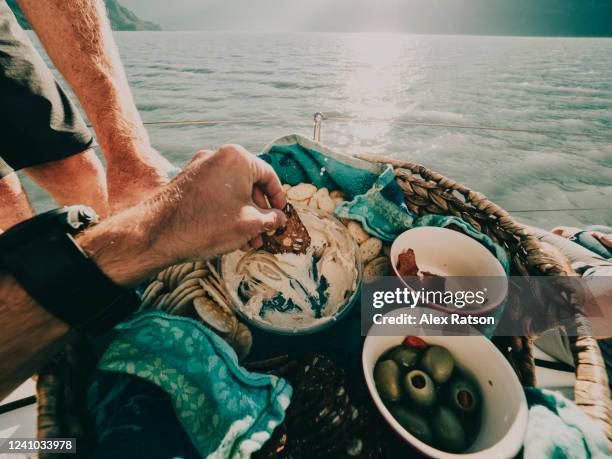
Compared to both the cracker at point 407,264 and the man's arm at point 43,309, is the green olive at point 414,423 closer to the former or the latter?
the cracker at point 407,264

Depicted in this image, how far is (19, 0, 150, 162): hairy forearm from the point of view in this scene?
0.96 metres

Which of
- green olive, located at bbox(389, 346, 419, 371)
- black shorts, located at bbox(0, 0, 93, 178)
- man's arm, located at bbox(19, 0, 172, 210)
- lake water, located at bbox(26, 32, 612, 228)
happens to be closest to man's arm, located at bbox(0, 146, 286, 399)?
man's arm, located at bbox(19, 0, 172, 210)

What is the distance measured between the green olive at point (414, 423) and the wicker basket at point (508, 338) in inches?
11.4

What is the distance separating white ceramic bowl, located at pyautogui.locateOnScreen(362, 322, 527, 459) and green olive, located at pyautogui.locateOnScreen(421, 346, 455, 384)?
0.03m

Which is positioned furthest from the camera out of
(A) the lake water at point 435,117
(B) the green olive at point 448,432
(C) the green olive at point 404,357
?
(A) the lake water at point 435,117

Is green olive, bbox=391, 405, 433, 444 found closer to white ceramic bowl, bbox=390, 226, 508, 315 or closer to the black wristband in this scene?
white ceramic bowl, bbox=390, 226, 508, 315

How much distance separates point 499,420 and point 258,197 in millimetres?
700

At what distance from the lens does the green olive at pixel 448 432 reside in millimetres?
625

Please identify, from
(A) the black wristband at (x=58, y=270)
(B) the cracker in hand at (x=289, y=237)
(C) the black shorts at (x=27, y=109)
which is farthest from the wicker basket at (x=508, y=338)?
(C) the black shorts at (x=27, y=109)

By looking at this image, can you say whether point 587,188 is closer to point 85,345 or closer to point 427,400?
point 427,400

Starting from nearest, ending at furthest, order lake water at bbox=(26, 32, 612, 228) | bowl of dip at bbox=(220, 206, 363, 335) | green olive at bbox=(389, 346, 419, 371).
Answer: green olive at bbox=(389, 346, 419, 371) → bowl of dip at bbox=(220, 206, 363, 335) → lake water at bbox=(26, 32, 612, 228)

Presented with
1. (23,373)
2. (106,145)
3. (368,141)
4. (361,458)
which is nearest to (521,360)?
(361,458)

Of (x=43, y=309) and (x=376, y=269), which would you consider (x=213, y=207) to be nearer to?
(x=43, y=309)

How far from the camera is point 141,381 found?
2.29ft
